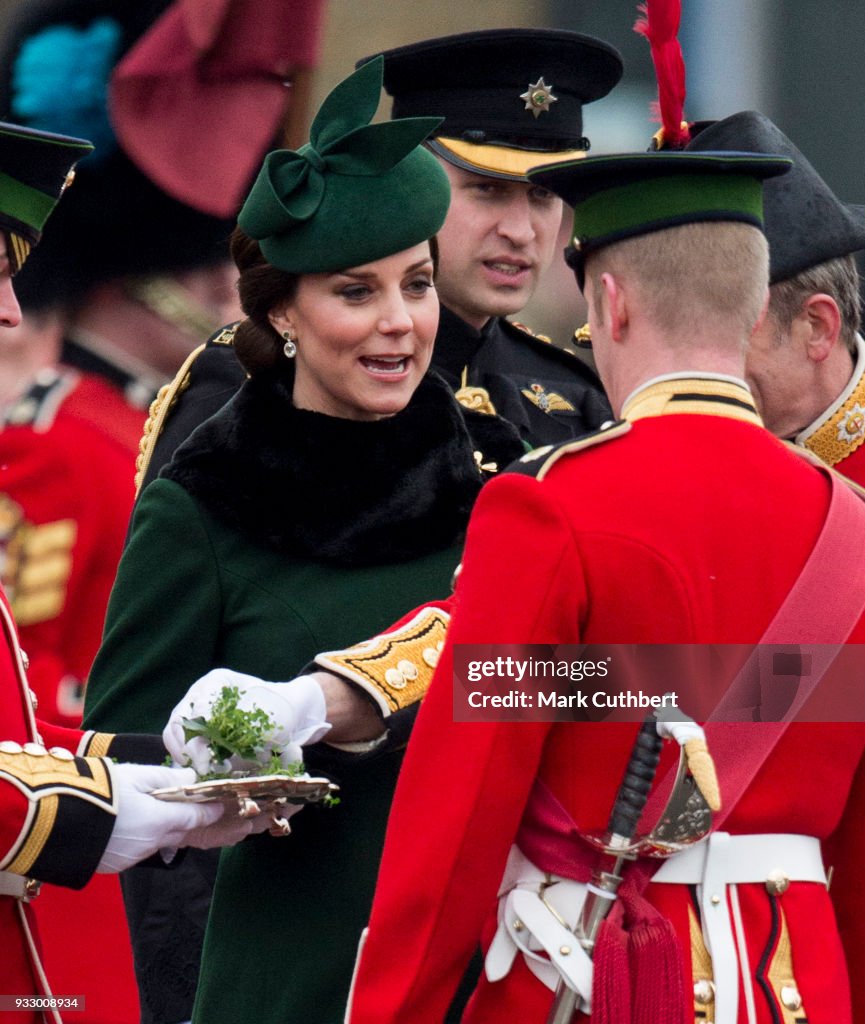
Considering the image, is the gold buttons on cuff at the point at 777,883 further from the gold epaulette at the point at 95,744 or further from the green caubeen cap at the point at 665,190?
the gold epaulette at the point at 95,744

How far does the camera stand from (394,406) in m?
4.26

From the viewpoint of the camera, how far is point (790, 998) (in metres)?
3.24

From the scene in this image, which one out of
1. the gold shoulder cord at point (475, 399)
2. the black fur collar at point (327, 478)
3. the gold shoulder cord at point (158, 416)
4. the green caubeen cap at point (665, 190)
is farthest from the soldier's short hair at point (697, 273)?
the gold shoulder cord at point (158, 416)

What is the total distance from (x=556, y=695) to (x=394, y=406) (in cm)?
116

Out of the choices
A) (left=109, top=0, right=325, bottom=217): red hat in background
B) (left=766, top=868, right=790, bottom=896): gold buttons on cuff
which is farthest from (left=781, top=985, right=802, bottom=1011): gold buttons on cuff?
(left=109, top=0, right=325, bottom=217): red hat in background

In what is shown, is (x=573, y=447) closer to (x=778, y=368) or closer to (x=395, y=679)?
(x=395, y=679)

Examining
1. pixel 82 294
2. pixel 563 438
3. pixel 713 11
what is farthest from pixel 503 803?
pixel 713 11

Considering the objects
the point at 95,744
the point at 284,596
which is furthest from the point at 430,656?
the point at 95,744

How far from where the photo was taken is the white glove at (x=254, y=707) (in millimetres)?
3695

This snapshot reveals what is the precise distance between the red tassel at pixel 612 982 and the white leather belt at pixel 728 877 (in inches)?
5.3

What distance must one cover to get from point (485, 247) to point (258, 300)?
1.06m

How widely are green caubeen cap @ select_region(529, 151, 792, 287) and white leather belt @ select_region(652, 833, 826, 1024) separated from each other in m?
0.88

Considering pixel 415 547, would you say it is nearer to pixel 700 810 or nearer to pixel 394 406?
pixel 394 406

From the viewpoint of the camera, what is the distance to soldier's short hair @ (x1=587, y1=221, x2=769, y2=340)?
3314 mm
